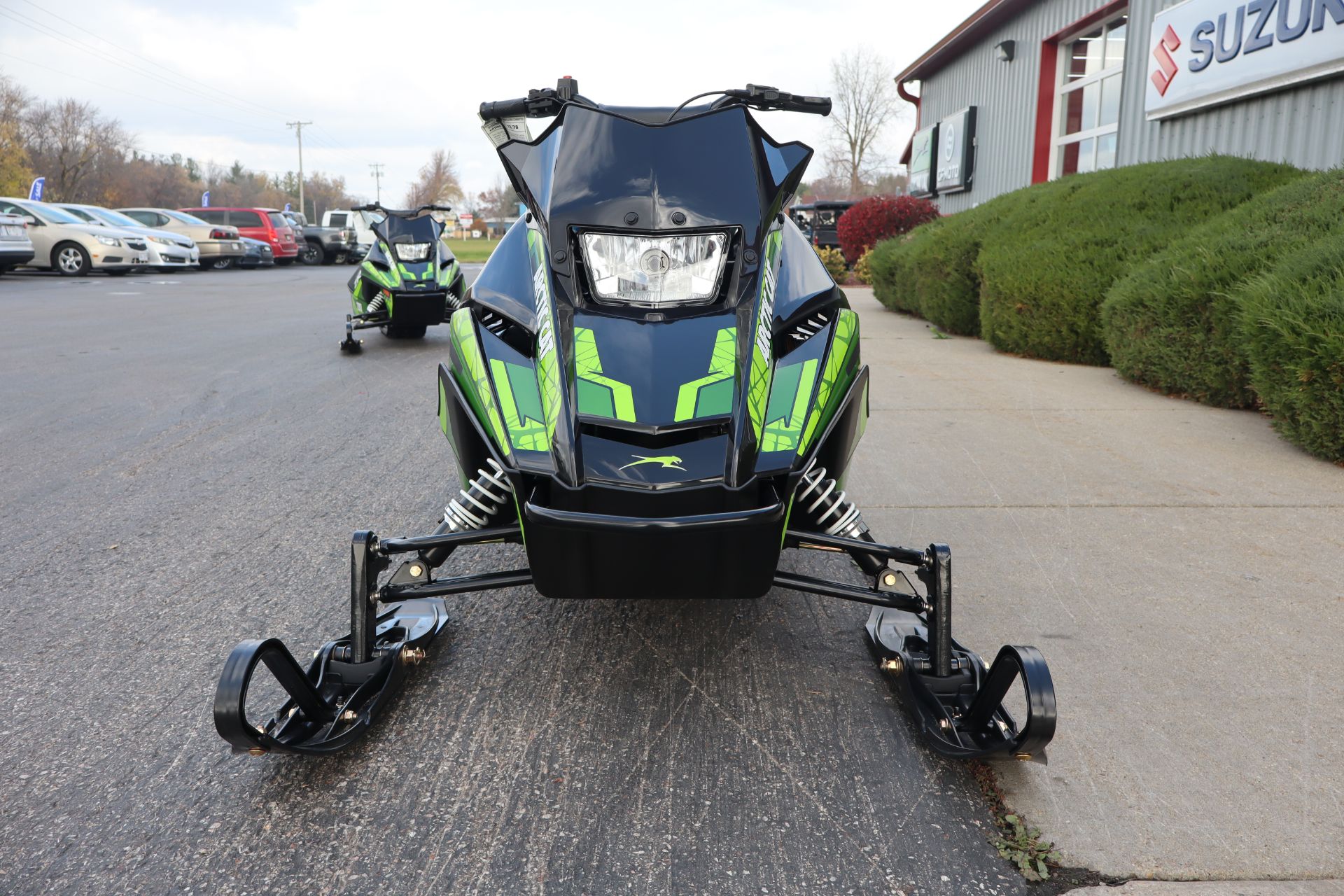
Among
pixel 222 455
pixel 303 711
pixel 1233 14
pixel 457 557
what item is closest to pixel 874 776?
pixel 303 711

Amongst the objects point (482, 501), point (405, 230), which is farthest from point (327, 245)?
point (482, 501)

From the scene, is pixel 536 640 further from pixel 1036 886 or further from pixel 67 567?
pixel 67 567

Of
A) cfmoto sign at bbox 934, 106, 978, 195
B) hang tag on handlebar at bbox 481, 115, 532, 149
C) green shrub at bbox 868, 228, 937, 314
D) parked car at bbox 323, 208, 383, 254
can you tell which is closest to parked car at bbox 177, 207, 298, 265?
parked car at bbox 323, 208, 383, 254

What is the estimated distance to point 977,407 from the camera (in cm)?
659

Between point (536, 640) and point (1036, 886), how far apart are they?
1641 millimetres

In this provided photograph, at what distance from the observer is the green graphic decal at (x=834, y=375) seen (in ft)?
8.18

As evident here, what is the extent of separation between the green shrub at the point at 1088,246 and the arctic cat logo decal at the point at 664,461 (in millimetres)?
6564

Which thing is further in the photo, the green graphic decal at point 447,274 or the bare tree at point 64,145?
the bare tree at point 64,145

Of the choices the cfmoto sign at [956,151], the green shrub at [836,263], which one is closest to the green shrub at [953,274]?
the cfmoto sign at [956,151]

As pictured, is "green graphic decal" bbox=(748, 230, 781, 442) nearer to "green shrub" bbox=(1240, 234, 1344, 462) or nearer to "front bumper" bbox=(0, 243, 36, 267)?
"green shrub" bbox=(1240, 234, 1344, 462)

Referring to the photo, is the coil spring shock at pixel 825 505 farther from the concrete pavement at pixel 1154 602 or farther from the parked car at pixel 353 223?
the parked car at pixel 353 223

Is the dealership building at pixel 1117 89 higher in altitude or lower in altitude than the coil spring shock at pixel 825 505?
higher

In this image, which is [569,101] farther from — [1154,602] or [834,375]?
[1154,602]

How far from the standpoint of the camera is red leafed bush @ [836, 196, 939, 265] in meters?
16.6
